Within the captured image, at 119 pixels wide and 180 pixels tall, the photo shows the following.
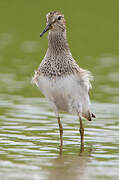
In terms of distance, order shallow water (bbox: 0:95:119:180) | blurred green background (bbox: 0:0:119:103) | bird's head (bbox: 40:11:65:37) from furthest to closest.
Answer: blurred green background (bbox: 0:0:119:103), bird's head (bbox: 40:11:65:37), shallow water (bbox: 0:95:119:180)

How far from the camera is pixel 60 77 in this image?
502 inches

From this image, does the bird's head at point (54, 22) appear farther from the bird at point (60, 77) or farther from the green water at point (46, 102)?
the green water at point (46, 102)

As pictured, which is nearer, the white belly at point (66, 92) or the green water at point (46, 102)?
the green water at point (46, 102)

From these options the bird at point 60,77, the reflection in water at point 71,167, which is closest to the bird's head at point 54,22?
the bird at point 60,77

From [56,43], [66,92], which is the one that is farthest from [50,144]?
[56,43]

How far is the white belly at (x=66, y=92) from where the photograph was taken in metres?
12.7

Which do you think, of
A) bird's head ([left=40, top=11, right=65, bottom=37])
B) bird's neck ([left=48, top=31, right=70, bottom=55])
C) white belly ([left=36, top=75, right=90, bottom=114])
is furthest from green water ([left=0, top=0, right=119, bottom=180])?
bird's head ([left=40, top=11, right=65, bottom=37])

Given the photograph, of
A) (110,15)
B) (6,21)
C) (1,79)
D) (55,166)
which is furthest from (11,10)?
(55,166)

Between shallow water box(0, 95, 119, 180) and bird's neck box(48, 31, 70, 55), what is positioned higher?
bird's neck box(48, 31, 70, 55)

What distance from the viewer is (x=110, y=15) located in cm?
2730

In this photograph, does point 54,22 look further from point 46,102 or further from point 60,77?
point 46,102

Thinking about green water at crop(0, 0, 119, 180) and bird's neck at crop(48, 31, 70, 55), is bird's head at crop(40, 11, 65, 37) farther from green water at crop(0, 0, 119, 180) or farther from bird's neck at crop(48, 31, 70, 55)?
green water at crop(0, 0, 119, 180)

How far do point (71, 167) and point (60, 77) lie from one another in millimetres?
2223

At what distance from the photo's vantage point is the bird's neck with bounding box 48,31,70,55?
13211 millimetres
